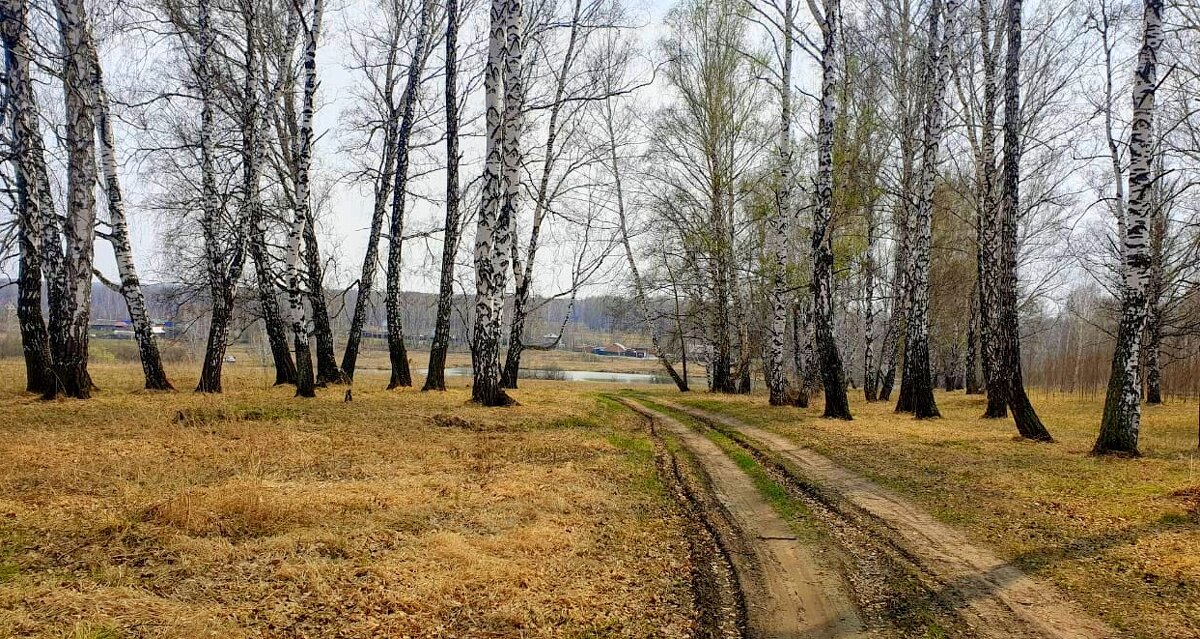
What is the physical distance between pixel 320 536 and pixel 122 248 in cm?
1187

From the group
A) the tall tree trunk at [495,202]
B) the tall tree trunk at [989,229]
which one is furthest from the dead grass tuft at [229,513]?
the tall tree trunk at [989,229]

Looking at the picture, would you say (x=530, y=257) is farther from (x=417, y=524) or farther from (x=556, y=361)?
(x=556, y=361)

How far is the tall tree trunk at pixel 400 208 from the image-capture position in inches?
663

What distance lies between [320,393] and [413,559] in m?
11.2

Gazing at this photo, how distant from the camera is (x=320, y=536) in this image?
14.8 feet

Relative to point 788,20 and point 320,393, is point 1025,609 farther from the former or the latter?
point 788,20

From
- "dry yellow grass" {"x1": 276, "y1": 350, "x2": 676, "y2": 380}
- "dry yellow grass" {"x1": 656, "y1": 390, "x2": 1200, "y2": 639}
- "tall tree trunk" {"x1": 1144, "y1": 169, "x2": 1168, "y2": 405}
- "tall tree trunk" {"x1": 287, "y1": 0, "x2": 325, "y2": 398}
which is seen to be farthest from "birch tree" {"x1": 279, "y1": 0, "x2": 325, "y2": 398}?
"dry yellow grass" {"x1": 276, "y1": 350, "x2": 676, "y2": 380}

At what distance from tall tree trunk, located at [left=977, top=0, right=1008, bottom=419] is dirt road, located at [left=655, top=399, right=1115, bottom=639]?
6326 mm

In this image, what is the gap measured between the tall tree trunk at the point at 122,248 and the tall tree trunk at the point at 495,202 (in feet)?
23.7

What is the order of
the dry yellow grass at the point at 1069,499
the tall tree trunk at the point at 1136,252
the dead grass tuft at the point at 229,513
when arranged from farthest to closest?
the tall tree trunk at the point at 1136,252 < the dead grass tuft at the point at 229,513 < the dry yellow grass at the point at 1069,499

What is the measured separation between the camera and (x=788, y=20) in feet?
50.8

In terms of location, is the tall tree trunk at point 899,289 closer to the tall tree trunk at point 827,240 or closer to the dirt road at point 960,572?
the tall tree trunk at point 827,240

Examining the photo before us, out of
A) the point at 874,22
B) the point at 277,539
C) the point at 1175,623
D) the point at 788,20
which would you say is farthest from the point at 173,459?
the point at 874,22

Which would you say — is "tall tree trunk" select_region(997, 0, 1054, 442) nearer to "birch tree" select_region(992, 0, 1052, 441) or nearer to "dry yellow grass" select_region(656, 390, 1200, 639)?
"birch tree" select_region(992, 0, 1052, 441)
